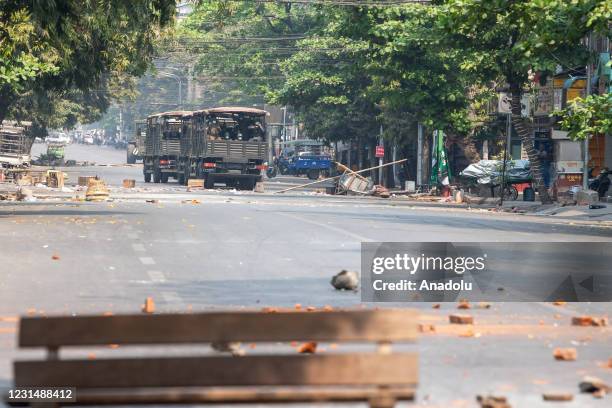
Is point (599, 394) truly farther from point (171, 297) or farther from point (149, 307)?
point (171, 297)

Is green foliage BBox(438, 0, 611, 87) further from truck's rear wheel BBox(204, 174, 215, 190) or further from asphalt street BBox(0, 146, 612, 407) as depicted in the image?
truck's rear wheel BBox(204, 174, 215, 190)

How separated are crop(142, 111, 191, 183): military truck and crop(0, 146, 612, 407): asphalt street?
35.4 meters

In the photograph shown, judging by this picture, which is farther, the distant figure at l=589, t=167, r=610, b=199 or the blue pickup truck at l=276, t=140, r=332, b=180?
the blue pickup truck at l=276, t=140, r=332, b=180

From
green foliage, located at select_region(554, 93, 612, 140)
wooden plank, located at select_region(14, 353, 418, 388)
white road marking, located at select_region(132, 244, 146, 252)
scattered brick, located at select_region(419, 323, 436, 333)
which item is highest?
green foliage, located at select_region(554, 93, 612, 140)

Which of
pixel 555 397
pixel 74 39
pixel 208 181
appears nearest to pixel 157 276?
pixel 555 397

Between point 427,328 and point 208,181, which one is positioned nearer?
point 427,328

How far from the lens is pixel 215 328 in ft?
21.6

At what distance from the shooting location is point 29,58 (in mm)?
34500

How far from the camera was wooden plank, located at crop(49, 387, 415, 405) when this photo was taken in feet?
21.4

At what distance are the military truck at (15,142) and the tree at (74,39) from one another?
99.2ft

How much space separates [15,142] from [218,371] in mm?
77356

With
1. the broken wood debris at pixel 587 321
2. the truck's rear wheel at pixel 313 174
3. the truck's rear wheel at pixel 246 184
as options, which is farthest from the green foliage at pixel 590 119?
the truck's rear wheel at pixel 313 174

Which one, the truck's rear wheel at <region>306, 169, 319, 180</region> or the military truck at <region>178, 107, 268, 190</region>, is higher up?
the military truck at <region>178, 107, 268, 190</region>

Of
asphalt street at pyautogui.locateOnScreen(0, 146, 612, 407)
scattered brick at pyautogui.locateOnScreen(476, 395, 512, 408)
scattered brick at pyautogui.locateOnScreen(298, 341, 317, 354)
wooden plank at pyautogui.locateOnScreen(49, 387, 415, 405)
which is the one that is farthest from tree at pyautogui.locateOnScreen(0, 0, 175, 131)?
wooden plank at pyautogui.locateOnScreen(49, 387, 415, 405)
